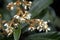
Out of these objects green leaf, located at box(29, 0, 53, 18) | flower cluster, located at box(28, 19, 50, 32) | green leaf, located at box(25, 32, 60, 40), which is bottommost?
green leaf, located at box(25, 32, 60, 40)

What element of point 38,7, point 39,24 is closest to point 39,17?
point 38,7

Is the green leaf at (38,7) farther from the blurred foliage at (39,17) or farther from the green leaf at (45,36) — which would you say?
the green leaf at (45,36)

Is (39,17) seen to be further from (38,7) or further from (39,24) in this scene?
(39,24)

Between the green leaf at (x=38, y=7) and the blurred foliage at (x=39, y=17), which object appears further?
the green leaf at (x=38, y=7)

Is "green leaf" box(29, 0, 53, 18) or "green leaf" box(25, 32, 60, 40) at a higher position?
"green leaf" box(29, 0, 53, 18)

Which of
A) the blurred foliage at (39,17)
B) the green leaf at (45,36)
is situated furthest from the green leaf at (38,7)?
the green leaf at (45,36)

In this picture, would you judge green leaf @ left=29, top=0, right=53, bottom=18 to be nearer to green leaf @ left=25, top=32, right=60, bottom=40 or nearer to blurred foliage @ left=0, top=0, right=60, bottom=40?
blurred foliage @ left=0, top=0, right=60, bottom=40

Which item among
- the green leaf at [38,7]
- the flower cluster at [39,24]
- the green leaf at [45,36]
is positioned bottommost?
the green leaf at [45,36]

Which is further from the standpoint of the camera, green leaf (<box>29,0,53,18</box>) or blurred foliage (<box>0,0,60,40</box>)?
green leaf (<box>29,0,53,18</box>)

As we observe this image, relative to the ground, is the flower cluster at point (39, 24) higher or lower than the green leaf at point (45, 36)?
higher

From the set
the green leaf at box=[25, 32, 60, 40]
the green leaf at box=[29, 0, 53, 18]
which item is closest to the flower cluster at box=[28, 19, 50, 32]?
the green leaf at box=[25, 32, 60, 40]

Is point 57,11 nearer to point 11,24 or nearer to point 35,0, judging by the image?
point 35,0
